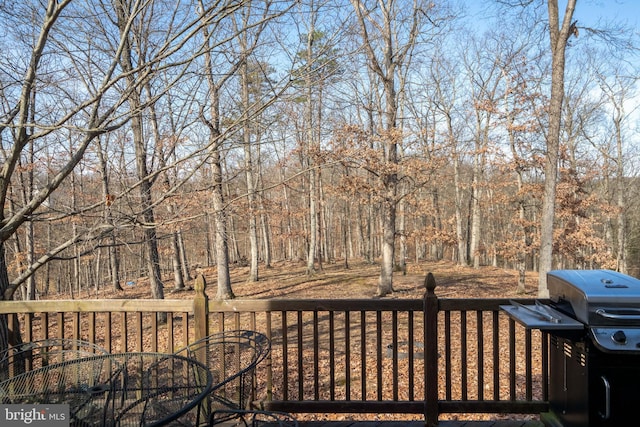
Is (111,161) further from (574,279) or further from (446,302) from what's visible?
(574,279)

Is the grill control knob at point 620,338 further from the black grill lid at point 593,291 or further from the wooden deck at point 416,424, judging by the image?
the wooden deck at point 416,424

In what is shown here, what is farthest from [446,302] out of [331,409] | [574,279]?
[331,409]

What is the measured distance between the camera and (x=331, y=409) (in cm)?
289

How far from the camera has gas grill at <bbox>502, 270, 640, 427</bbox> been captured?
75.6 inches

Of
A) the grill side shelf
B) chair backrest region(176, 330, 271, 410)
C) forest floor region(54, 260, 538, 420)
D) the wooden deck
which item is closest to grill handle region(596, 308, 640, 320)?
the grill side shelf

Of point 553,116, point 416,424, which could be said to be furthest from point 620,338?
point 553,116

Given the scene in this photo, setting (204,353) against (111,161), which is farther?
(111,161)

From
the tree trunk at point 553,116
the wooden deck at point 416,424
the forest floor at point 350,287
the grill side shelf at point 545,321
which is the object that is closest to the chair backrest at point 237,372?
the wooden deck at point 416,424

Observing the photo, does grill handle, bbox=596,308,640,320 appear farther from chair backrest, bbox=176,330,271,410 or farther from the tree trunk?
the tree trunk

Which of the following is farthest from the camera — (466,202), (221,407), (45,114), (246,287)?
(466,202)

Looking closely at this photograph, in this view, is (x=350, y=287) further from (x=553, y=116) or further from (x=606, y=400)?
(x=606, y=400)

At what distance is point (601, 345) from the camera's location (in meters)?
1.89

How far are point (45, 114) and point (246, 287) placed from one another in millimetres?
10199

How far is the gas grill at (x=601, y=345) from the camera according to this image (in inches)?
75.6
